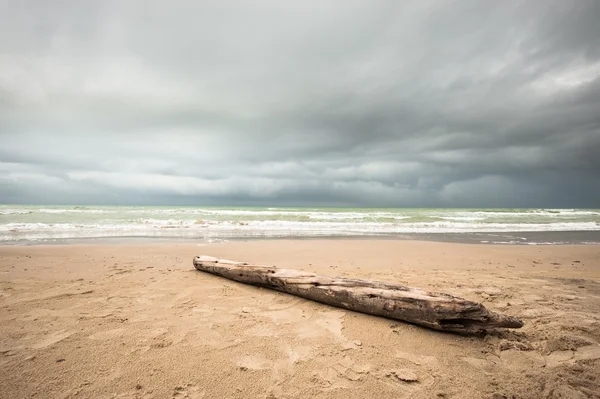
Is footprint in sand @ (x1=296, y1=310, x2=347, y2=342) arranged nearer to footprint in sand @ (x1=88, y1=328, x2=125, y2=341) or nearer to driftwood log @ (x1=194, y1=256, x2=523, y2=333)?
driftwood log @ (x1=194, y1=256, x2=523, y2=333)

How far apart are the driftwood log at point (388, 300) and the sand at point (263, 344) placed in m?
0.12

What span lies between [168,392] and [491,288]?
16.8 feet

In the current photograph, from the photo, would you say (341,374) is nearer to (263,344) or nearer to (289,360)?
(289,360)

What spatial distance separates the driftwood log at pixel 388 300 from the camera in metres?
2.94

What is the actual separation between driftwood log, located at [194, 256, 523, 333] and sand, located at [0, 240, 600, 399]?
0.40 feet

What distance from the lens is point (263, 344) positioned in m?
2.84

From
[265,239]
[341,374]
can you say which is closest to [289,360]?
[341,374]

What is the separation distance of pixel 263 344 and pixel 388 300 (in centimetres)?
161

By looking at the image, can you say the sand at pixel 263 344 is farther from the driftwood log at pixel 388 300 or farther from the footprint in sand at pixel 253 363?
the driftwood log at pixel 388 300

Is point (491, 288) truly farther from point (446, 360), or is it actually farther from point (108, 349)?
point (108, 349)

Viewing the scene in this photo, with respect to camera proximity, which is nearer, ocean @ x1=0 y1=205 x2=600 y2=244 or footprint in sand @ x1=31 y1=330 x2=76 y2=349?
footprint in sand @ x1=31 y1=330 x2=76 y2=349

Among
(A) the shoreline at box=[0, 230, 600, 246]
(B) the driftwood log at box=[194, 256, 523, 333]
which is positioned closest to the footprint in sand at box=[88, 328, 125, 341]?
(B) the driftwood log at box=[194, 256, 523, 333]

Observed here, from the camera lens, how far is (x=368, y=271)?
629 centimetres

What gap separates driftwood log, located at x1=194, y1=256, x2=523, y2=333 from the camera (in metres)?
2.94
